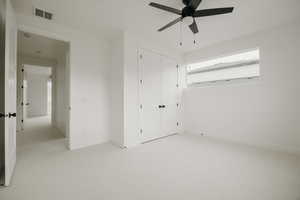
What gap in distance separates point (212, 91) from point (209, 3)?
2.33 m

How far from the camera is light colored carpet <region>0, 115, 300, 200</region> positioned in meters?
1.59

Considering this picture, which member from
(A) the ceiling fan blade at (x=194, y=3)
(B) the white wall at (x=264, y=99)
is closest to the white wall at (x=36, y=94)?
(B) the white wall at (x=264, y=99)

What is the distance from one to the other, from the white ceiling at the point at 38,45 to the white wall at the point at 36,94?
422 centimetres

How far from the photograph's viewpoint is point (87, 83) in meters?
3.19

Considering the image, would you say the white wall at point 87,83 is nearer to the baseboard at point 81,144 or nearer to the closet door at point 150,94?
the baseboard at point 81,144

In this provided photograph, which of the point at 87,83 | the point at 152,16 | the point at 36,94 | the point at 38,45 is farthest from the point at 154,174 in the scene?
the point at 36,94

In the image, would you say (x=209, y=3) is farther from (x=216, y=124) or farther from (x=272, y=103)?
(x=216, y=124)

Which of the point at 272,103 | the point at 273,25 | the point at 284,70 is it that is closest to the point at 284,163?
the point at 272,103

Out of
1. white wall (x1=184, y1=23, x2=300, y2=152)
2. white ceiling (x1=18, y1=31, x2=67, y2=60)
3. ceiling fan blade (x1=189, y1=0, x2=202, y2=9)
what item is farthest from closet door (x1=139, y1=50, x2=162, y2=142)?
white ceiling (x1=18, y1=31, x2=67, y2=60)

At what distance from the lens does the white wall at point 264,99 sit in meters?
2.76

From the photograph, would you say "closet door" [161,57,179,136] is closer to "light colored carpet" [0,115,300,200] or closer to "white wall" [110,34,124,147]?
"light colored carpet" [0,115,300,200]

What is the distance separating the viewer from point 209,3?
219 centimetres

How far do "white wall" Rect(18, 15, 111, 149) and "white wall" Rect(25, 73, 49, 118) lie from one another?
7156mm

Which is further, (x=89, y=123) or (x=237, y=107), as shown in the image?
(x=237, y=107)
